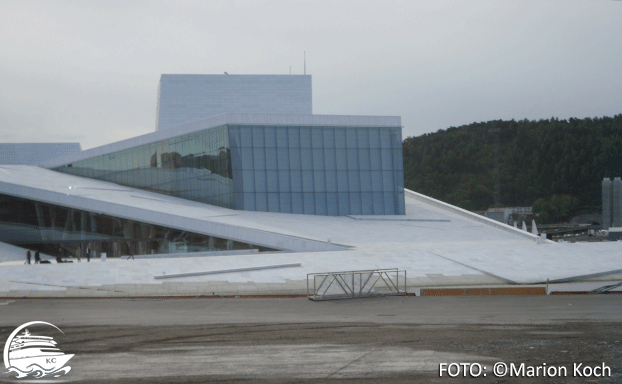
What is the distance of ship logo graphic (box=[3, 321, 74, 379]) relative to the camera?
1037 centimetres

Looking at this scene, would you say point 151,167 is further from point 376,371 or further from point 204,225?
point 376,371

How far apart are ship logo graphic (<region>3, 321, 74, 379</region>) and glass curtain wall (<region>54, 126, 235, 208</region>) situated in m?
27.9

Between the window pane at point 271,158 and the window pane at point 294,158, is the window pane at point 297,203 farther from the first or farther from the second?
the window pane at point 271,158

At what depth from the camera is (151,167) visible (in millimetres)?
43719

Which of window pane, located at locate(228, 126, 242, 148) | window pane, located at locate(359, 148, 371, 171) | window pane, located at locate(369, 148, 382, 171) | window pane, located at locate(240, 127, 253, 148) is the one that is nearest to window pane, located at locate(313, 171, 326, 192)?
window pane, located at locate(359, 148, 371, 171)

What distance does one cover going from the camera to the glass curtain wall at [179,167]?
40781 mm

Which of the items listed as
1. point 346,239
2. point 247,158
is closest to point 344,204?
point 247,158

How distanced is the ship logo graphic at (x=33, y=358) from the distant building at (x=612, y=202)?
317ft

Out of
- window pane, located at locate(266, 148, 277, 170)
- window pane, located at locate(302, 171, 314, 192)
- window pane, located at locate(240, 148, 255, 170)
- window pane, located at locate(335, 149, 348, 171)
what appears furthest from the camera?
window pane, located at locate(335, 149, 348, 171)

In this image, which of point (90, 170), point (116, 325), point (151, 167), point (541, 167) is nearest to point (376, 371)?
point (116, 325)

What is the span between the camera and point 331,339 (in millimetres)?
12867

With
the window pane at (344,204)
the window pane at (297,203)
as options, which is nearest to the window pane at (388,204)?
the window pane at (344,204)

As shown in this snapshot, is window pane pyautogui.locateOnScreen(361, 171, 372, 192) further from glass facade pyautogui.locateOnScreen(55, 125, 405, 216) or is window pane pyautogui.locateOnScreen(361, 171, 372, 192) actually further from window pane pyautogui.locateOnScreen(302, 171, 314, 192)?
window pane pyautogui.locateOnScreen(302, 171, 314, 192)

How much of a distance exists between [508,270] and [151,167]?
26.2m
